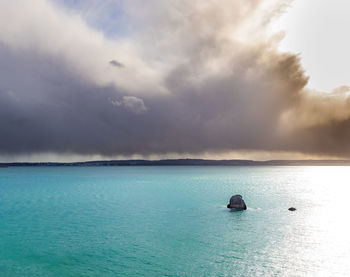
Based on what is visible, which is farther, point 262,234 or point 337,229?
point 337,229

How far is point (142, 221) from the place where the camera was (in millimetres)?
42156

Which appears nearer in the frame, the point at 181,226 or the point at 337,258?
the point at 337,258

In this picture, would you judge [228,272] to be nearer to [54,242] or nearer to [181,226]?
[181,226]

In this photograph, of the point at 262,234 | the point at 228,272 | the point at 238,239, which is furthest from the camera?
the point at 262,234

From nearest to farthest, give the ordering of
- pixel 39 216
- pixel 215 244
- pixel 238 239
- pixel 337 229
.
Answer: pixel 215 244 < pixel 238 239 < pixel 337 229 < pixel 39 216

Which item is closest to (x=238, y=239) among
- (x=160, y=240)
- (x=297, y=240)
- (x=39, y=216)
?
(x=297, y=240)

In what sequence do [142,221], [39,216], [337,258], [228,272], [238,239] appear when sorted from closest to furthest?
[228,272] < [337,258] < [238,239] < [142,221] < [39,216]

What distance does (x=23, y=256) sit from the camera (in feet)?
85.6

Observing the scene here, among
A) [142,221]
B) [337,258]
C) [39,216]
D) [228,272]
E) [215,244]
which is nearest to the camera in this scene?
[228,272]

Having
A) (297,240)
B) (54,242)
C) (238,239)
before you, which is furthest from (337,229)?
(54,242)

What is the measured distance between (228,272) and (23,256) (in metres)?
19.5

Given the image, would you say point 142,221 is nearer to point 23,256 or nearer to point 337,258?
point 23,256

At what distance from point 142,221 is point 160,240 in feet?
38.2

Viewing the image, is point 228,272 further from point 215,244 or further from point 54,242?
point 54,242
